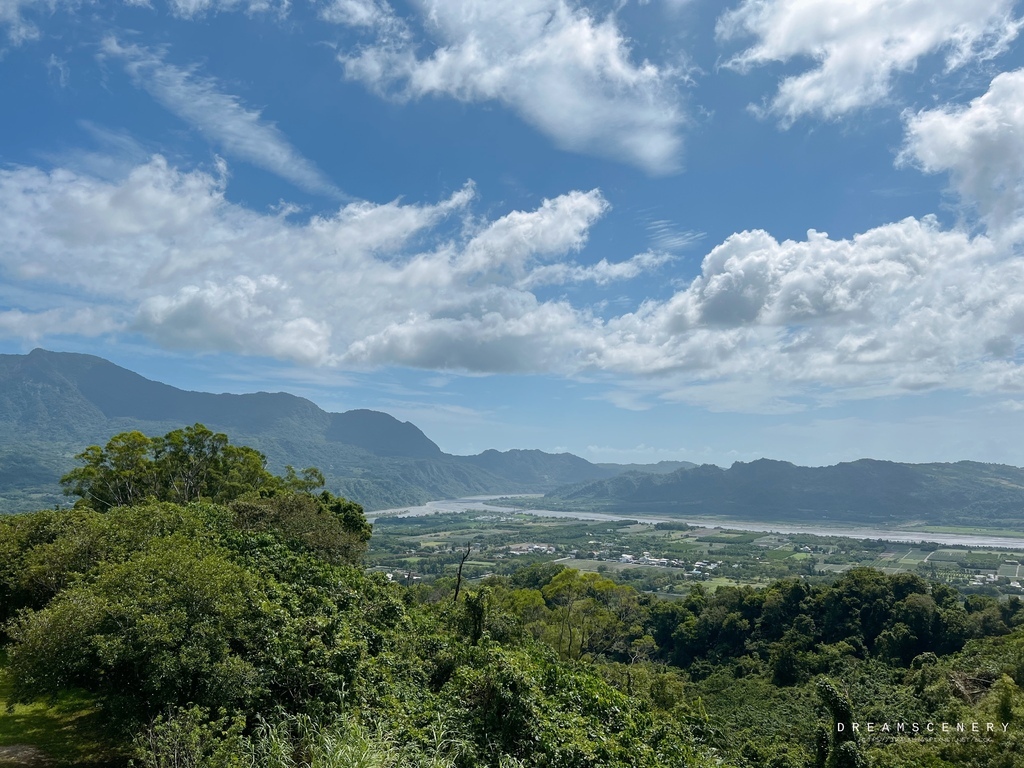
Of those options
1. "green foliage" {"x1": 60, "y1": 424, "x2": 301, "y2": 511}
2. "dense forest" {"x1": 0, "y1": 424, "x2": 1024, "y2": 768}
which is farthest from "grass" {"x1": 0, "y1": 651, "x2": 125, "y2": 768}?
"green foliage" {"x1": 60, "y1": 424, "x2": 301, "y2": 511}

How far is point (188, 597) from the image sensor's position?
35.7ft

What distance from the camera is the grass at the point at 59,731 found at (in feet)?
37.2

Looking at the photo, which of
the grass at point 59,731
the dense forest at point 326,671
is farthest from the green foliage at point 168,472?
the grass at point 59,731

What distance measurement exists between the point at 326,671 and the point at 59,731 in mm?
7013

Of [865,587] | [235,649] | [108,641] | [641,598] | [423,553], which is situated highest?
[108,641]

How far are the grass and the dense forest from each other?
0.10m

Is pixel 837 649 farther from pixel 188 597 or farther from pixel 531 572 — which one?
pixel 188 597

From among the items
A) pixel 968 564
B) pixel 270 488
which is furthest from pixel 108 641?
pixel 968 564

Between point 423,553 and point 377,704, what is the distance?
361 ft

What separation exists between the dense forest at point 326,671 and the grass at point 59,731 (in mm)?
97

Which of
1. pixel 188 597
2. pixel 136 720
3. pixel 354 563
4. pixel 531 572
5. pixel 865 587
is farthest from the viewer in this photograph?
pixel 531 572

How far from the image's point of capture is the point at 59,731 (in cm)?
1266

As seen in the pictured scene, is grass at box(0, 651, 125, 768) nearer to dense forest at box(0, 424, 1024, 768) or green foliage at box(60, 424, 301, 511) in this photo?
dense forest at box(0, 424, 1024, 768)

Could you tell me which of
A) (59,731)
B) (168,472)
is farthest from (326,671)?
(168,472)
